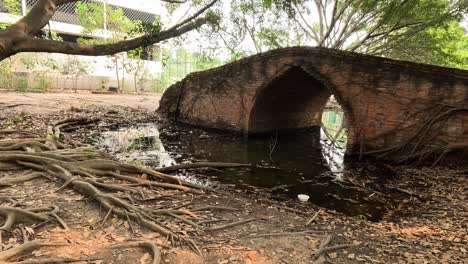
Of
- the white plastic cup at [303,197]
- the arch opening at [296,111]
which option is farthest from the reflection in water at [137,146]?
the arch opening at [296,111]

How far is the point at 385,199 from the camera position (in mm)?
7668

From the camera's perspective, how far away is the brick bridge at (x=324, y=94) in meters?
9.55

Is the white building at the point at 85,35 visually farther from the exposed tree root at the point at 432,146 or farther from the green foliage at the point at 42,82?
the exposed tree root at the point at 432,146

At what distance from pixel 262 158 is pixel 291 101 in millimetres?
5768

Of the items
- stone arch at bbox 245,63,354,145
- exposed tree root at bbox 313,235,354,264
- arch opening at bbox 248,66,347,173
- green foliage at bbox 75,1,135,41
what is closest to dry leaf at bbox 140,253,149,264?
exposed tree root at bbox 313,235,354,264

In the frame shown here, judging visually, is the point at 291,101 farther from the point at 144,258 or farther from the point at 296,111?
the point at 144,258

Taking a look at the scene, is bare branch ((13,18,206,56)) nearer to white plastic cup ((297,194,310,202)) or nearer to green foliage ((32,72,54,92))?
white plastic cup ((297,194,310,202))

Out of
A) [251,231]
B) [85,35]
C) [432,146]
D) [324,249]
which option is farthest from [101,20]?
[324,249]

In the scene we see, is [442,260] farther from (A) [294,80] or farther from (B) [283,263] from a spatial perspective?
(A) [294,80]

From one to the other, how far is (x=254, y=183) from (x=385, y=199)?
3187mm

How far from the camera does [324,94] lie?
17.2m

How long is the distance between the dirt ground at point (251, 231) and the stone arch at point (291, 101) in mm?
6085

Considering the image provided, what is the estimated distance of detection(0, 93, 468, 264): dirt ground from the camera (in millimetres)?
3975

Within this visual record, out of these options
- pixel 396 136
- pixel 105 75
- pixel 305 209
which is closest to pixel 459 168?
pixel 396 136
